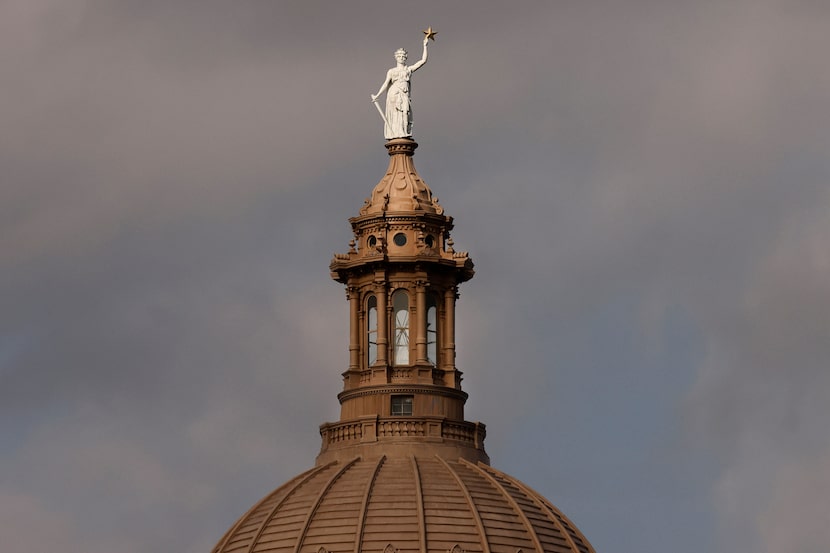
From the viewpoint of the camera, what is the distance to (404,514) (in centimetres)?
16750

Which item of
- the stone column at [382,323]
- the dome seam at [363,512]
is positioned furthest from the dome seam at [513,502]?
the stone column at [382,323]

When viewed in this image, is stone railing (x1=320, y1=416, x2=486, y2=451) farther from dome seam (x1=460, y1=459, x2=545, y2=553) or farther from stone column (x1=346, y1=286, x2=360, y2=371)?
stone column (x1=346, y1=286, x2=360, y2=371)

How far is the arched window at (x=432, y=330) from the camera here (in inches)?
7131

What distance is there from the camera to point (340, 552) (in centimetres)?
16600

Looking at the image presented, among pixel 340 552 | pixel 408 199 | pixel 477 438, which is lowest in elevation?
pixel 340 552

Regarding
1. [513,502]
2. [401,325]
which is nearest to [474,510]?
[513,502]

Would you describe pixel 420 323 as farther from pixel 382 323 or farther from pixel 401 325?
pixel 382 323

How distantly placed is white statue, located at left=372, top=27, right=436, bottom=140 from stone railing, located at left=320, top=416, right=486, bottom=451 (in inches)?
666

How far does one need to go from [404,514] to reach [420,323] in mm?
15159

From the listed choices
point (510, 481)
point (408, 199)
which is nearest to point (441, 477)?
point (510, 481)

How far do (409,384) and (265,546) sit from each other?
13.6 meters

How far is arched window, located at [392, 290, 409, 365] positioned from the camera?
18038cm

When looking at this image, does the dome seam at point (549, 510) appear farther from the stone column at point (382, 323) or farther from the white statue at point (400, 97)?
the white statue at point (400, 97)

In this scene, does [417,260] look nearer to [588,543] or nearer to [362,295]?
[362,295]
